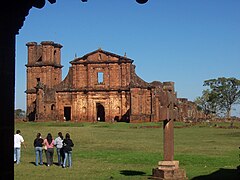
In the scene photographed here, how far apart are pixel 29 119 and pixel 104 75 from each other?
12.4 m

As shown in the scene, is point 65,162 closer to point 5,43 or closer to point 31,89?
point 5,43

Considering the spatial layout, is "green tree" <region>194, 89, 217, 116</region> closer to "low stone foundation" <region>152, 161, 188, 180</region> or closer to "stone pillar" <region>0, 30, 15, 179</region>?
"low stone foundation" <region>152, 161, 188, 180</region>

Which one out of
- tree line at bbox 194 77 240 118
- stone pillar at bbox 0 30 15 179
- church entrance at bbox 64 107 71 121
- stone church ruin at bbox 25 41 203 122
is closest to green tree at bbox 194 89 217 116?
tree line at bbox 194 77 240 118

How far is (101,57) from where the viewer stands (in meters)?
62.4

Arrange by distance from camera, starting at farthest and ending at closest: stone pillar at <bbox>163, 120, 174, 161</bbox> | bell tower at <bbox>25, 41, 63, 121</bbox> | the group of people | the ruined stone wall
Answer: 1. the ruined stone wall
2. bell tower at <bbox>25, 41, 63, 121</bbox>
3. the group of people
4. stone pillar at <bbox>163, 120, 174, 161</bbox>

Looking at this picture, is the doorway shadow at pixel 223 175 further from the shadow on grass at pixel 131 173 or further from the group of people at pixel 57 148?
the group of people at pixel 57 148

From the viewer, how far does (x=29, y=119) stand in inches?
2549

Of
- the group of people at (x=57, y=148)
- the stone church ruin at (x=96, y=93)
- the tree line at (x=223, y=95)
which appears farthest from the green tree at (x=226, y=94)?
the group of people at (x=57, y=148)

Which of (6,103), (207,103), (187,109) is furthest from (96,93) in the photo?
(6,103)

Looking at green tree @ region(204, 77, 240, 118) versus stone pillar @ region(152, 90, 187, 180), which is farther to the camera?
green tree @ region(204, 77, 240, 118)

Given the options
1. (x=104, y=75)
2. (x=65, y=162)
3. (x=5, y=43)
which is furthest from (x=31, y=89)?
(x=5, y=43)

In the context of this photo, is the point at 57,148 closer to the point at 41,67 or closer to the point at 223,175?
the point at 223,175

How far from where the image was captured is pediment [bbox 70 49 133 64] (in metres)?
62.0

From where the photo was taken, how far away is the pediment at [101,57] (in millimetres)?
62000
